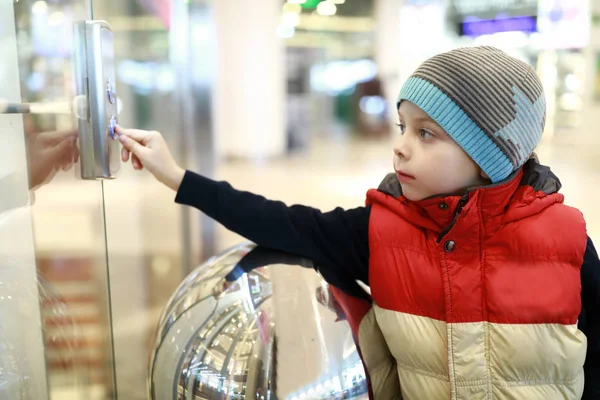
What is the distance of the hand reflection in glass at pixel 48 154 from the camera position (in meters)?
1.09

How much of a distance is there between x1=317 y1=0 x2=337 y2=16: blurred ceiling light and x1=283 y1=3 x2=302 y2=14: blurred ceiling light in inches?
20.8

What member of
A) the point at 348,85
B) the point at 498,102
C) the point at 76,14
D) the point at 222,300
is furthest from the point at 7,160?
the point at 348,85

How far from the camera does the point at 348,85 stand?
63.2ft

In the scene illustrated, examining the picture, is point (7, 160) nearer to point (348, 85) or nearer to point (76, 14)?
point (76, 14)

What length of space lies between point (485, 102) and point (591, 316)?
1.54 ft

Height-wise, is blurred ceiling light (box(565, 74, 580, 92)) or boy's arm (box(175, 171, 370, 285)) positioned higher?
blurred ceiling light (box(565, 74, 580, 92))

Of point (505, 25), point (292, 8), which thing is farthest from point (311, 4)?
point (505, 25)

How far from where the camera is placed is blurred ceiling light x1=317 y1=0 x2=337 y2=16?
14.6 m

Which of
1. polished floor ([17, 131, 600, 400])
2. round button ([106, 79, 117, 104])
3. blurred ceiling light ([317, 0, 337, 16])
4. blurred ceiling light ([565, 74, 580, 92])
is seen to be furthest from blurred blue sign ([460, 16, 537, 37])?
round button ([106, 79, 117, 104])

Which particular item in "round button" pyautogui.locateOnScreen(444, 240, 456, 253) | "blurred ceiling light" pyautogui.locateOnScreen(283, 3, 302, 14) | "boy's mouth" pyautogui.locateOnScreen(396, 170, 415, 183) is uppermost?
"blurred ceiling light" pyautogui.locateOnScreen(283, 3, 302, 14)

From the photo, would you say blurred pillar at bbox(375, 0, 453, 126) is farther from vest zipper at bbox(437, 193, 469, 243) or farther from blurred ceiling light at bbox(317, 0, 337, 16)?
vest zipper at bbox(437, 193, 469, 243)

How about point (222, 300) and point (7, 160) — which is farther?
point (222, 300)

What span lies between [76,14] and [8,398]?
0.71 meters

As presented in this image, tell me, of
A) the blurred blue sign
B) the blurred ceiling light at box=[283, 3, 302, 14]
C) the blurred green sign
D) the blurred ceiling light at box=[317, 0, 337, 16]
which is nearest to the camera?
the blurred blue sign
